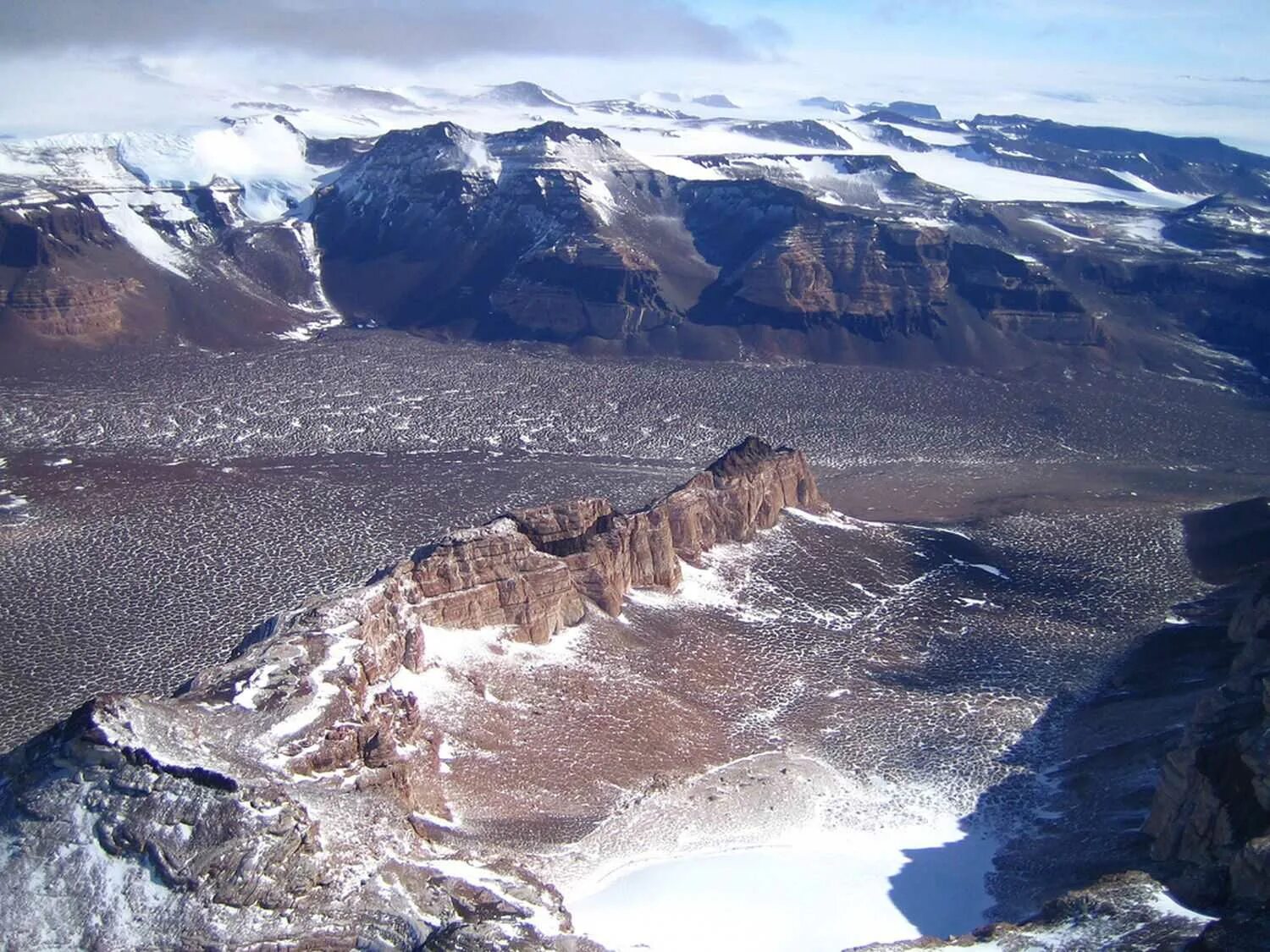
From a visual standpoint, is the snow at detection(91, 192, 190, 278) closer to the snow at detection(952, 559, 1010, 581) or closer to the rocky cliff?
the rocky cliff

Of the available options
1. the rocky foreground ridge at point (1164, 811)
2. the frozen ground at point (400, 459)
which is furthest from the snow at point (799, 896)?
the frozen ground at point (400, 459)

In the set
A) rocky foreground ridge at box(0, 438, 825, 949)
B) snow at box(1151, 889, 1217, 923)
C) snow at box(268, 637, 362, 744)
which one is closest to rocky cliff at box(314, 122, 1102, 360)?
snow at box(268, 637, 362, 744)

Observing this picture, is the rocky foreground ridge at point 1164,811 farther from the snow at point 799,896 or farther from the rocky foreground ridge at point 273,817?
the rocky foreground ridge at point 273,817

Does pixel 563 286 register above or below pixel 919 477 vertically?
above

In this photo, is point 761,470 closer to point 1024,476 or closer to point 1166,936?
point 1024,476

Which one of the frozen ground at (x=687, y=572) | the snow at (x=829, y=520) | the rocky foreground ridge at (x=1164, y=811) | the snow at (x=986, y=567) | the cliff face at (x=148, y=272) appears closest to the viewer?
the rocky foreground ridge at (x=1164, y=811)

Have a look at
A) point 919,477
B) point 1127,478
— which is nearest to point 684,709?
point 919,477

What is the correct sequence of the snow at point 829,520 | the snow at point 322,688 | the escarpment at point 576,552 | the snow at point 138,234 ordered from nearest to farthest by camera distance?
the snow at point 322,688 < the escarpment at point 576,552 < the snow at point 829,520 < the snow at point 138,234

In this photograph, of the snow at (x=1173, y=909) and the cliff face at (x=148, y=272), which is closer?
the snow at (x=1173, y=909)

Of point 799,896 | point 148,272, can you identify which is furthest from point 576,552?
point 148,272
